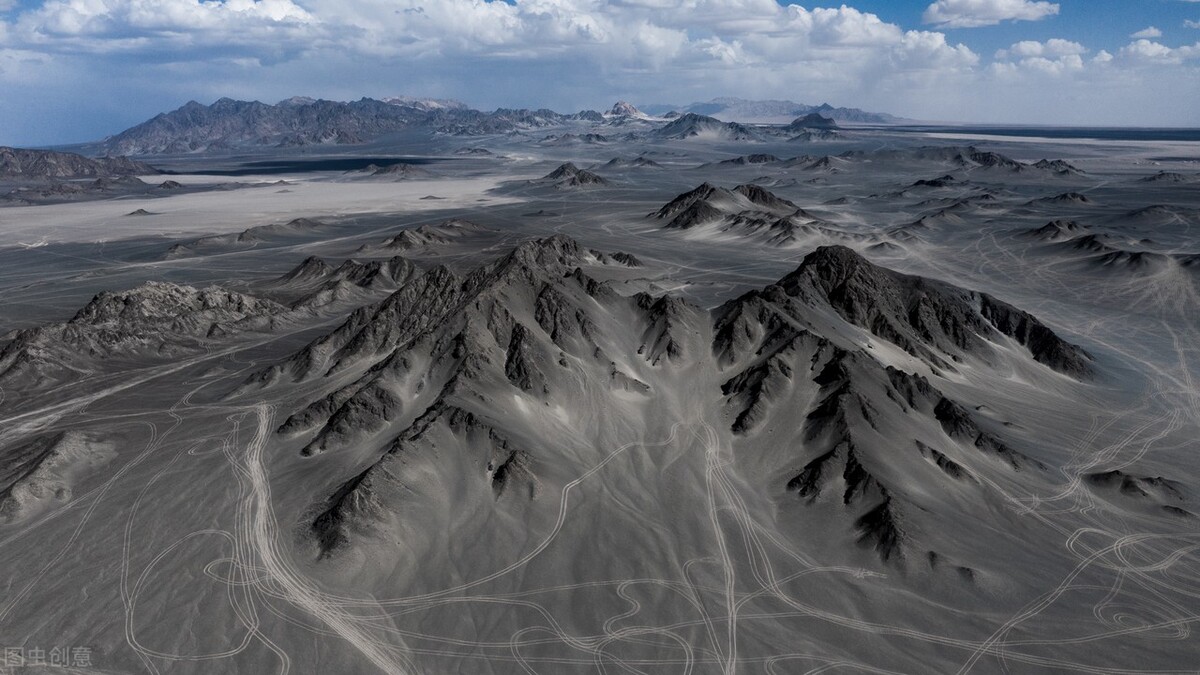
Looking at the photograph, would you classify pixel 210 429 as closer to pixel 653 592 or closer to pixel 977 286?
pixel 653 592

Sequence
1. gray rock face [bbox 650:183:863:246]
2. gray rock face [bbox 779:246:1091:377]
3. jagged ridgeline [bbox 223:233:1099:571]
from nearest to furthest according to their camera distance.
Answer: jagged ridgeline [bbox 223:233:1099:571] < gray rock face [bbox 779:246:1091:377] < gray rock face [bbox 650:183:863:246]

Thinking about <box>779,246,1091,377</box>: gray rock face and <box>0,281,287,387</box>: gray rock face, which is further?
<box>0,281,287,387</box>: gray rock face

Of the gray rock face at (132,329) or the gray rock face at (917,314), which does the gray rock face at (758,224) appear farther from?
the gray rock face at (132,329)

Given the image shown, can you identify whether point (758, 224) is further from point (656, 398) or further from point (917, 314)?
point (656, 398)

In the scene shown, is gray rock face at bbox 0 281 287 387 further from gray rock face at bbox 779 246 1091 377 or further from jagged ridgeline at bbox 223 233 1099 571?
gray rock face at bbox 779 246 1091 377

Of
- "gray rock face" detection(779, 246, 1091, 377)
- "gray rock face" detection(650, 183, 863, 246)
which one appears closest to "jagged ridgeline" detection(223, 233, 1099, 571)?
"gray rock face" detection(779, 246, 1091, 377)

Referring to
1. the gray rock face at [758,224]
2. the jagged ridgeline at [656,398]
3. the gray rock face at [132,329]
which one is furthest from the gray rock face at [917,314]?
the gray rock face at [132,329]

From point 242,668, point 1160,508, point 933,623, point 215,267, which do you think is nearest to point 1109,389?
point 1160,508

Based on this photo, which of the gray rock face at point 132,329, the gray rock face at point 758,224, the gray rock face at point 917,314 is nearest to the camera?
the gray rock face at point 917,314
